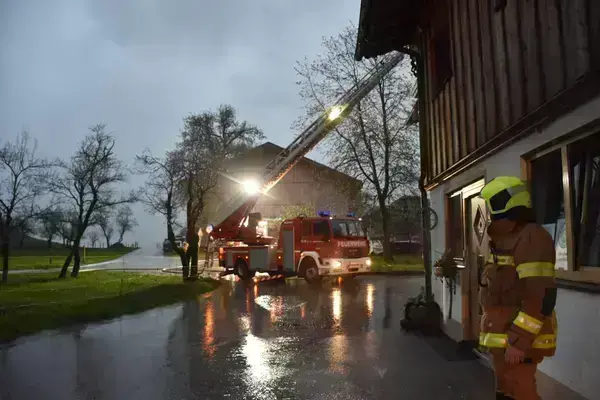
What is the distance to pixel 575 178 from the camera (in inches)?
190

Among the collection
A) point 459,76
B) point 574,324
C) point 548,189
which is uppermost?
point 459,76

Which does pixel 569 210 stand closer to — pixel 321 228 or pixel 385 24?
pixel 385 24

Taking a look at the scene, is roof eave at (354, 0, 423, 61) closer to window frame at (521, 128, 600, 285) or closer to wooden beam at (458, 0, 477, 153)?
wooden beam at (458, 0, 477, 153)

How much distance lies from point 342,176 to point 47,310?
21.3m

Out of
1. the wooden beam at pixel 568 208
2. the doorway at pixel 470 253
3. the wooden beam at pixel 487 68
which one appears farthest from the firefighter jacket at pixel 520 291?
the doorway at pixel 470 253

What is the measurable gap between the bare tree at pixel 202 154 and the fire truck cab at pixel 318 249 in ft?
10.2

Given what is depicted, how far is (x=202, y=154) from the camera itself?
26.4 meters

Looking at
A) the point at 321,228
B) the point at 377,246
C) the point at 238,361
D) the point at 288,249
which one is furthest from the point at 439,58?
the point at 377,246

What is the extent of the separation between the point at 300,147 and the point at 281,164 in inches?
49.1

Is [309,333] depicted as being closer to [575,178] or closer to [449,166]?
[449,166]

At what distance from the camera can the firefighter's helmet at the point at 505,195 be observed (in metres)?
3.31

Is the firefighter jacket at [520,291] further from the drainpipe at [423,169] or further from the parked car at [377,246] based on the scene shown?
the parked car at [377,246]

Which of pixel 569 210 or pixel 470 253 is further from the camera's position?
pixel 470 253

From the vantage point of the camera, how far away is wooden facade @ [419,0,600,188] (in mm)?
4305
